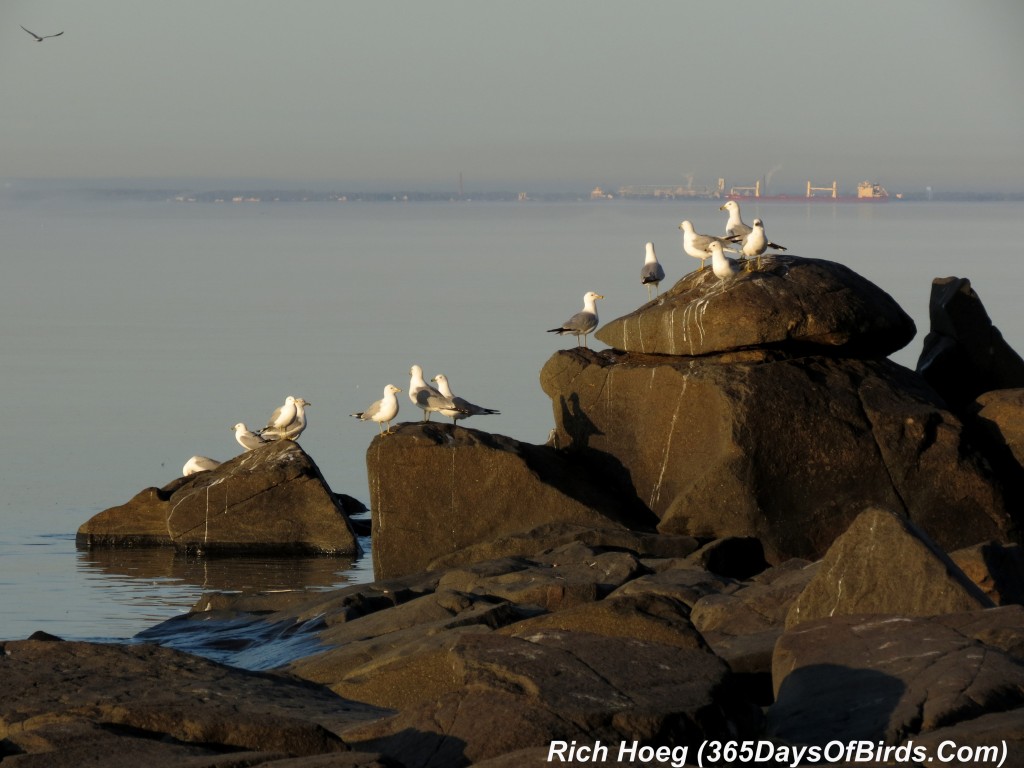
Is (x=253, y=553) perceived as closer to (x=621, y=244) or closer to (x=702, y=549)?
(x=702, y=549)

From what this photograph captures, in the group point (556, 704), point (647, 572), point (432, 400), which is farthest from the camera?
point (432, 400)

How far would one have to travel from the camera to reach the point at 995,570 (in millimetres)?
10781

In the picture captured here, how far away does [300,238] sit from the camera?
93.2 m

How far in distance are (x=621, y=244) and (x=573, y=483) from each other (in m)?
59.9

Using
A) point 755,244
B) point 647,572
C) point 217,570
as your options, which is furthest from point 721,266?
point 217,570

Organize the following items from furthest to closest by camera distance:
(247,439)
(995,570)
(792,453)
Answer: (247,439) < (792,453) < (995,570)

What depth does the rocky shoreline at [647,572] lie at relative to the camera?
25.4ft

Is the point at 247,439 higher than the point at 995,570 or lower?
lower

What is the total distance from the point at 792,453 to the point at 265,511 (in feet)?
19.6

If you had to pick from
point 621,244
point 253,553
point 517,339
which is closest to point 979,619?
point 253,553

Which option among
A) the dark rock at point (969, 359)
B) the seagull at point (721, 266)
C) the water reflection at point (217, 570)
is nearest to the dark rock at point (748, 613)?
the seagull at point (721, 266)

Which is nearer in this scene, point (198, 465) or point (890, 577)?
point (890, 577)

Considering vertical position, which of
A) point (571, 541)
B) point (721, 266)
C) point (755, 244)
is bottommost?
point (571, 541)

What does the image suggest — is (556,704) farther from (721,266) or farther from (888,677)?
(721,266)
